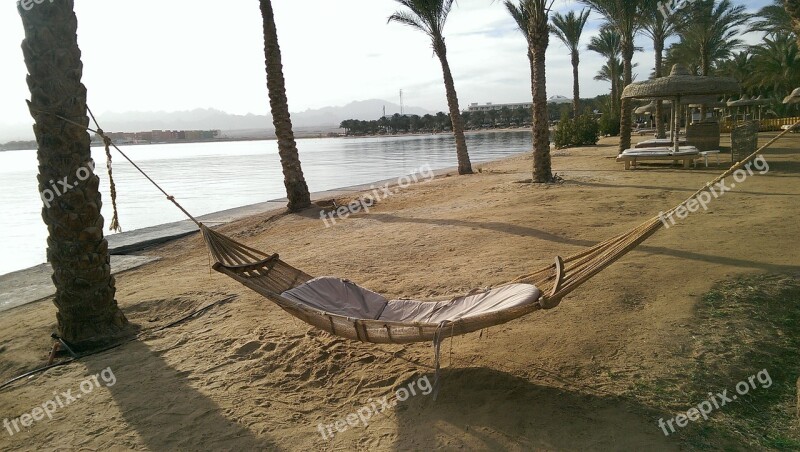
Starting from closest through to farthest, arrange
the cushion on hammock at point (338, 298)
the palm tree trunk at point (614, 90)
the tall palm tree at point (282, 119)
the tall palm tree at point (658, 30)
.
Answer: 1. the cushion on hammock at point (338, 298)
2. the tall palm tree at point (282, 119)
3. the tall palm tree at point (658, 30)
4. the palm tree trunk at point (614, 90)

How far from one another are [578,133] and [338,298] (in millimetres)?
18201

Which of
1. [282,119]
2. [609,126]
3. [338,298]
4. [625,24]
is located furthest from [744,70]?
[338,298]

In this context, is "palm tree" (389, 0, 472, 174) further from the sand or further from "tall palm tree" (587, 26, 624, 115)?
"tall palm tree" (587, 26, 624, 115)

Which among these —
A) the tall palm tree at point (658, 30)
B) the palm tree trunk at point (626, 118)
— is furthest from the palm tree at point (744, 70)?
the palm tree trunk at point (626, 118)

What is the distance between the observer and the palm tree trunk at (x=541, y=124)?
375 inches

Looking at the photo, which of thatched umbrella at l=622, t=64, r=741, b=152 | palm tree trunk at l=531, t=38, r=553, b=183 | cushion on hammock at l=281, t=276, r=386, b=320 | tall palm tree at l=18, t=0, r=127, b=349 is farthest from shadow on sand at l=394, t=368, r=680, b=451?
thatched umbrella at l=622, t=64, r=741, b=152

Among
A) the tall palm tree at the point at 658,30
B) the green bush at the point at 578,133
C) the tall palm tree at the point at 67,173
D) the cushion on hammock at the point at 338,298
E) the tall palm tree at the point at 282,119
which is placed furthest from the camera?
the green bush at the point at 578,133

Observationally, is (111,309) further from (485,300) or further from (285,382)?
(485,300)

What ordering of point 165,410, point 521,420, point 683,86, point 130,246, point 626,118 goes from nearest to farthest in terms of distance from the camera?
1. point 521,420
2. point 165,410
3. point 130,246
4. point 683,86
5. point 626,118

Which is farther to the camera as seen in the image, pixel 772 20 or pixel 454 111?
pixel 772 20

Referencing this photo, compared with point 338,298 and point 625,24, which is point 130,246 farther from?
point 625,24

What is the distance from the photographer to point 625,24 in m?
14.2

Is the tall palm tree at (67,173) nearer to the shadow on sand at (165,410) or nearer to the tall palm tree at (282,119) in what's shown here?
the shadow on sand at (165,410)

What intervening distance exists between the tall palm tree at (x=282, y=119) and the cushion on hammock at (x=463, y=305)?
20.4 feet
